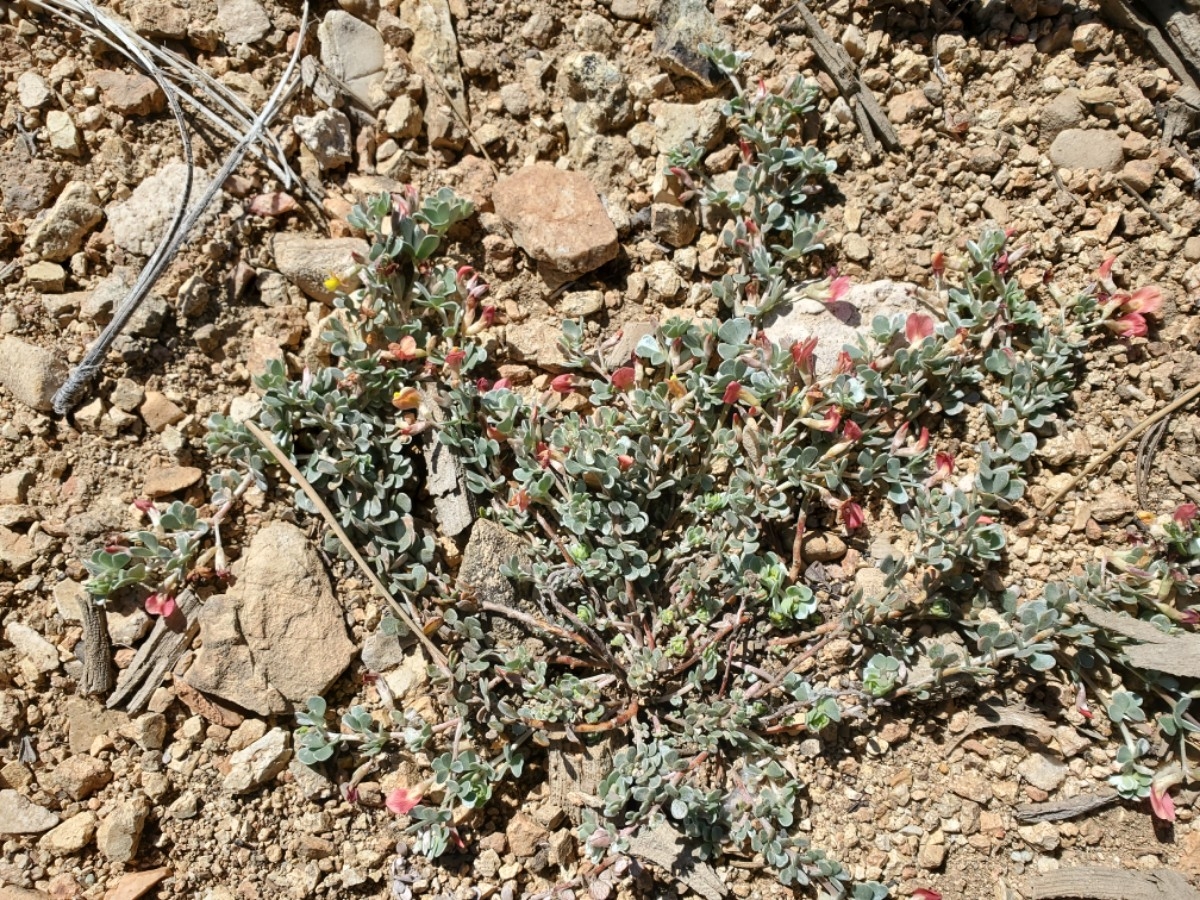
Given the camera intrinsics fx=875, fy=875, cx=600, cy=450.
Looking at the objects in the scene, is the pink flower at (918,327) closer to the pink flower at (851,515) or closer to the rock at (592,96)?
the pink flower at (851,515)

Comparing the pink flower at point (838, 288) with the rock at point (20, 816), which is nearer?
the rock at point (20, 816)

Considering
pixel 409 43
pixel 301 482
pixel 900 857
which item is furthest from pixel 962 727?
pixel 409 43

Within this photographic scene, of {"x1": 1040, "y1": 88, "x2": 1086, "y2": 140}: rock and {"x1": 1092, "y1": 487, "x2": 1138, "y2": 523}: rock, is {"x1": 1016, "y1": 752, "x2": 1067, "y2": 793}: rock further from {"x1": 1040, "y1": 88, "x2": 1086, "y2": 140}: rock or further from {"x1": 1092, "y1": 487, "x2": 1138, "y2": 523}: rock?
{"x1": 1040, "y1": 88, "x2": 1086, "y2": 140}: rock

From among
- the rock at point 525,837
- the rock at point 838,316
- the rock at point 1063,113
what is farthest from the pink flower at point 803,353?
the rock at point 525,837

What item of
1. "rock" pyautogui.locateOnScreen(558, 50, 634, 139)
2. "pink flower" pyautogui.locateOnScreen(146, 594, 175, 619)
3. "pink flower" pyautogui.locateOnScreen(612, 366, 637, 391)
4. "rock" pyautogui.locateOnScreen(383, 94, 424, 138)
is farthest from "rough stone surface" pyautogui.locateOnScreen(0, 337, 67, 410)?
"rock" pyautogui.locateOnScreen(558, 50, 634, 139)

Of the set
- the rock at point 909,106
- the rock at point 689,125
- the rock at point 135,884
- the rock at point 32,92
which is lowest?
the rock at point 135,884

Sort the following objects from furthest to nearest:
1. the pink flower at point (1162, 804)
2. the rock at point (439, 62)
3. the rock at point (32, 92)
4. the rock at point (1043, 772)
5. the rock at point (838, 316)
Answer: the rock at point (439, 62) → the rock at point (838, 316) → the rock at point (32, 92) → the rock at point (1043, 772) → the pink flower at point (1162, 804)

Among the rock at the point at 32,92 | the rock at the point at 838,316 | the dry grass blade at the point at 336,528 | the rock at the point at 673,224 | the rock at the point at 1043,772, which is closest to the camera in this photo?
the rock at the point at 1043,772
